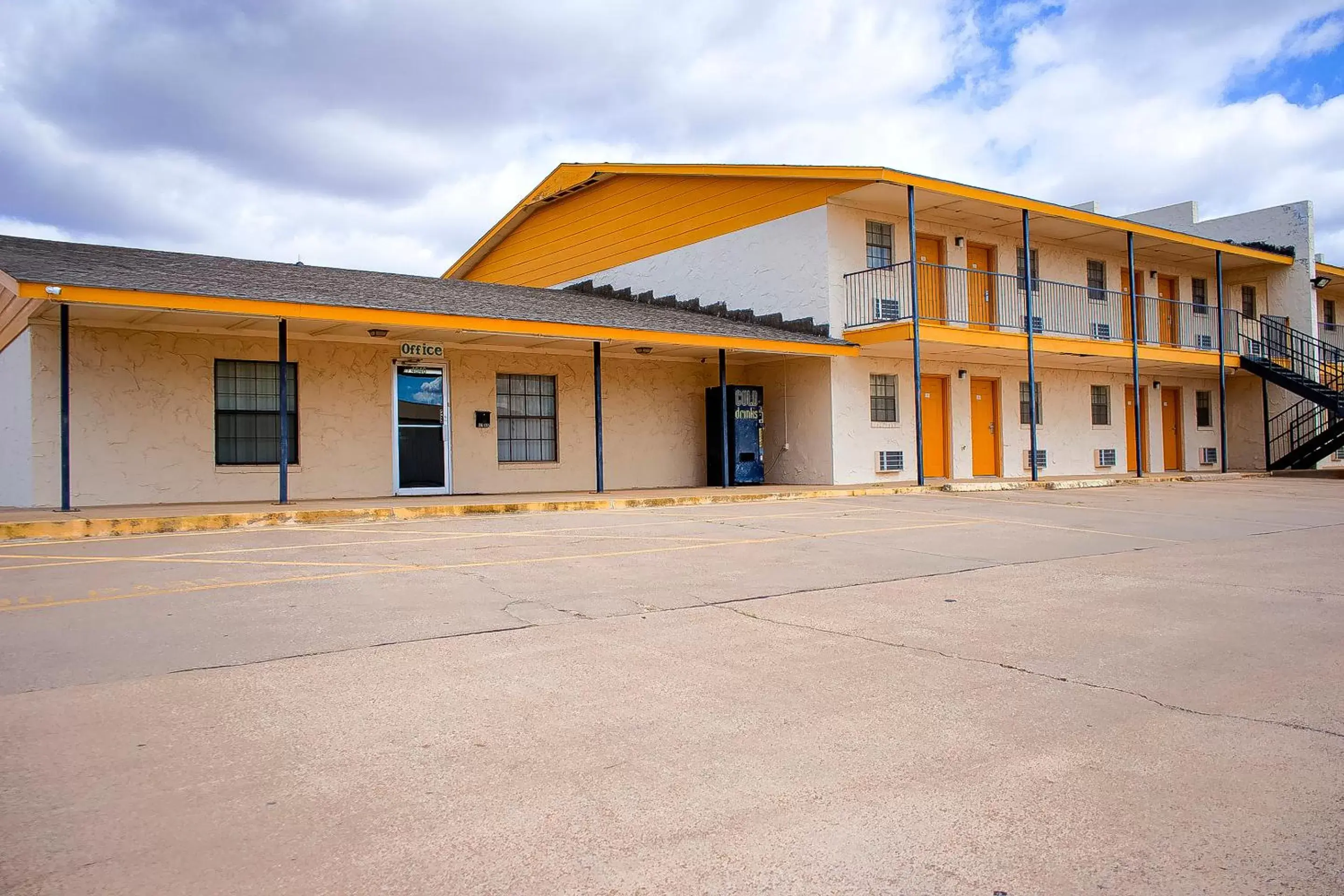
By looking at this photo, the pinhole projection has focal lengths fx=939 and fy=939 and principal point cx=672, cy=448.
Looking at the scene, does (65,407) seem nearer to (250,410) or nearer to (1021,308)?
(250,410)

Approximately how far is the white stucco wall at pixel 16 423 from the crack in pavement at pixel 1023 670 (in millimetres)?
11721

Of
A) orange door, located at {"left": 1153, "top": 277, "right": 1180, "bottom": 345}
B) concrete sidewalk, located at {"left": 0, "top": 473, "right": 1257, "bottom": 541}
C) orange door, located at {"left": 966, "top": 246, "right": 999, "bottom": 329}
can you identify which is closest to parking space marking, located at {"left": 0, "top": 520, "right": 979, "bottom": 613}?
concrete sidewalk, located at {"left": 0, "top": 473, "right": 1257, "bottom": 541}

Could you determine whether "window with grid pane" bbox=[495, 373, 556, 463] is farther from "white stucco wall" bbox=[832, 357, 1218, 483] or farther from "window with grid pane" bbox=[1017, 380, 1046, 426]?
"window with grid pane" bbox=[1017, 380, 1046, 426]

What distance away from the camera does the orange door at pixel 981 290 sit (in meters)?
22.6

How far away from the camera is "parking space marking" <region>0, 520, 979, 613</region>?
23.3 feet

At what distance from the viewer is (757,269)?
2177 centimetres

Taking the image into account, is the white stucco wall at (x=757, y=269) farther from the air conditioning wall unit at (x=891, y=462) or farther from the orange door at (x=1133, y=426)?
the orange door at (x=1133, y=426)

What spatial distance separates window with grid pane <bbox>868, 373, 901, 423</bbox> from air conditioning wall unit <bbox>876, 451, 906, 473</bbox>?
0.71 metres

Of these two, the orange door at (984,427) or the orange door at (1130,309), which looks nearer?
the orange door at (984,427)

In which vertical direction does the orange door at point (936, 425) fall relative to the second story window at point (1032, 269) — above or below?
below

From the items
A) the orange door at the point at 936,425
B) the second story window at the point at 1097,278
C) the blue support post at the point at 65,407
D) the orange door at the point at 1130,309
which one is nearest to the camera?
the blue support post at the point at 65,407

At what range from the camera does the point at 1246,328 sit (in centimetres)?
2947

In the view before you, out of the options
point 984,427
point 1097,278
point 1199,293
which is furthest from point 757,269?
point 1199,293

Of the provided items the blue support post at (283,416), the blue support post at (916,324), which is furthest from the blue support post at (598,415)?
the blue support post at (916,324)
